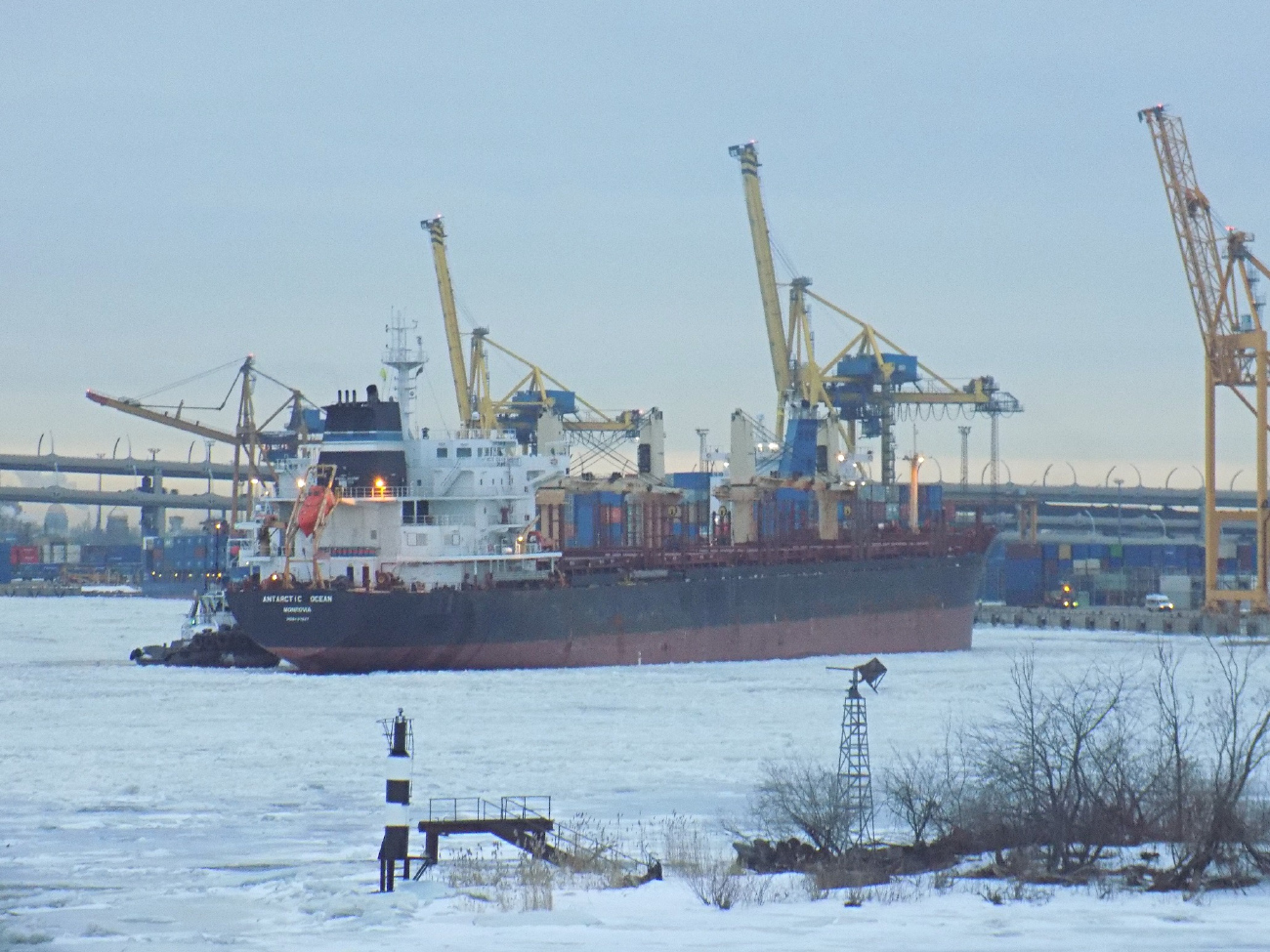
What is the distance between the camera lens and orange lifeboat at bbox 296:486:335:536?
41000mm

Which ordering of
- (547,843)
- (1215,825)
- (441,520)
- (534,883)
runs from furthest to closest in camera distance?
(441,520)
(547,843)
(1215,825)
(534,883)

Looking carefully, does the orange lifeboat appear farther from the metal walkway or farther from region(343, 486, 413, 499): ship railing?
the metal walkway

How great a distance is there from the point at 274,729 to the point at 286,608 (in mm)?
10920

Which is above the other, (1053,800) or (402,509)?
(402,509)

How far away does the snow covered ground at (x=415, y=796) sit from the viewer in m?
14.7

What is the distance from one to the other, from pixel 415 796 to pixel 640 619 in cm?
2386

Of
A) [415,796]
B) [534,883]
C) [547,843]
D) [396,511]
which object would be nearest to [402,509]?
[396,511]

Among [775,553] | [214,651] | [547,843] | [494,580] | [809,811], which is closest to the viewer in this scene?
[547,843]

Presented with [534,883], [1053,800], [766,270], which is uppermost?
[766,270]

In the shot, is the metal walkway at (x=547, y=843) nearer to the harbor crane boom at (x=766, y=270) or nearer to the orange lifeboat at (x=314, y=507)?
the orange lifeboat at (x=314, y=507)

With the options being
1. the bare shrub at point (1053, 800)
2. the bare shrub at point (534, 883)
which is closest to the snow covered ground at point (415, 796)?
the bare shrub at point (534, 883)

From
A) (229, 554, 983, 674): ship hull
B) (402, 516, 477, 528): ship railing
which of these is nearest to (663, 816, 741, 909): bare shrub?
(229, 554, 983, 674): ship hull

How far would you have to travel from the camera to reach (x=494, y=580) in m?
42.4

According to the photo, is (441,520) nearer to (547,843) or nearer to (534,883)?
(547,843)
